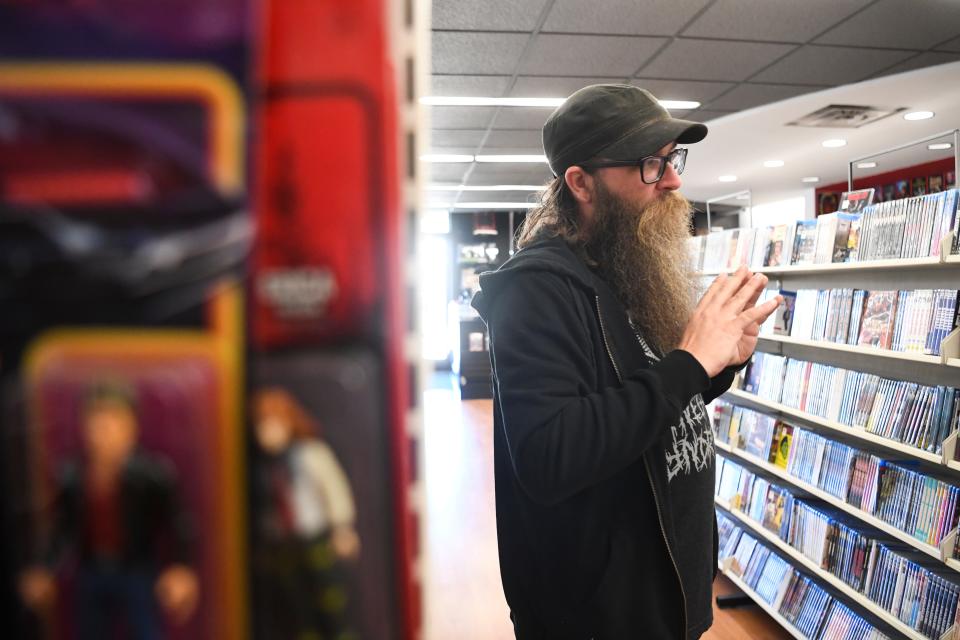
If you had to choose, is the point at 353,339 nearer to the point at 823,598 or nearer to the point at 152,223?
the point at 152,223

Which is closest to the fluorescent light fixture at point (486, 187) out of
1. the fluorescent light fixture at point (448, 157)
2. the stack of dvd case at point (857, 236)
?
the fluorescent light fixture at point (448, 157)

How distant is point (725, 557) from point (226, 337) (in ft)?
11.3

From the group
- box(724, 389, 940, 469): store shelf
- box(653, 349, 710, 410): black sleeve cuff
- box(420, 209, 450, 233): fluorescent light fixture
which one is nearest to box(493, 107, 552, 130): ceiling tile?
box(724, 389, 940, 469): store shelf

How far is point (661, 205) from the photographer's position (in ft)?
3.64

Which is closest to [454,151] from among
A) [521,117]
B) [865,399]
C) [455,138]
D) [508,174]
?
[455,138]

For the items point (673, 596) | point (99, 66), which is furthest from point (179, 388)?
point (673, 596)

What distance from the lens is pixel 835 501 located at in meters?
2.41

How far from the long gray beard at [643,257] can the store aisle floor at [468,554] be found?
1.87ft

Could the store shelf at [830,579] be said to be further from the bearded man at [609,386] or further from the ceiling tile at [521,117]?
the ceiling tile at [521,117]

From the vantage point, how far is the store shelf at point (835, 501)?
2.02 m

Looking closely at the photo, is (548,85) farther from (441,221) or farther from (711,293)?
(441,221)

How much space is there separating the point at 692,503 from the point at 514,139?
5.42 m

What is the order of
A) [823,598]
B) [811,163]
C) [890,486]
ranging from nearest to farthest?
[890,486] < [823,598] < [811,163]

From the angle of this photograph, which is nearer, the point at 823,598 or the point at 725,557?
the point at 823,598
